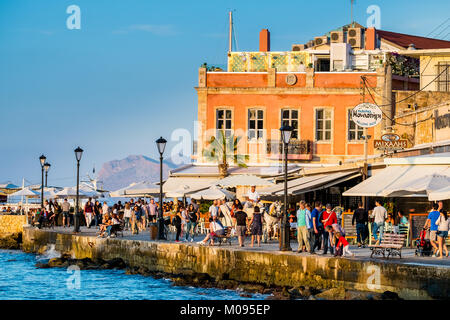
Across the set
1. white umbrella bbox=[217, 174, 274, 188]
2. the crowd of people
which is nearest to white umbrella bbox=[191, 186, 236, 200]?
white umbrella bbox=[217, 174, 274, 188]

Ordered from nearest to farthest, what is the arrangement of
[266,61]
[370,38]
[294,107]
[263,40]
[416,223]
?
[416,223] → [294,107] → [266,61] → [263,40] → [370,38]

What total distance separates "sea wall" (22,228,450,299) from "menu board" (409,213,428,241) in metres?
4.06

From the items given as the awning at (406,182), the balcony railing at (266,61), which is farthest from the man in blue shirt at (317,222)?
the balcony railing at (266,61)

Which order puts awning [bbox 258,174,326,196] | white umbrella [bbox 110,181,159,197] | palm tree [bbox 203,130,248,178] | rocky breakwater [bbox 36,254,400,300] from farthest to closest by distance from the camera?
palm tree [bbox 203,130,248,178] < white umbrella [bbox 110,181,159,197] < awning [bbox 258,174,326,196] < rocky breakwater [bbox 36,254,400,300]

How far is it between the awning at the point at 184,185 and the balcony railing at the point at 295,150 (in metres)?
3.83

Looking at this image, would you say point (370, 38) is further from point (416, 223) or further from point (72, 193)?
point (416, 223)

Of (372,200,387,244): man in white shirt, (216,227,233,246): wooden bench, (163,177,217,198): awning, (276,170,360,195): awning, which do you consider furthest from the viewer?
(163,177,217,198): awning

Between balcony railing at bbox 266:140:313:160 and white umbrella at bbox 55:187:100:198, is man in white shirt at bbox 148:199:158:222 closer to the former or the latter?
white umbrella at bbox 55:187:100:198

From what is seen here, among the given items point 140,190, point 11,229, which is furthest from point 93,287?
point 11,229

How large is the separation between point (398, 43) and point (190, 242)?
3022cm

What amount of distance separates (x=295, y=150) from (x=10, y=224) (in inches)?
691

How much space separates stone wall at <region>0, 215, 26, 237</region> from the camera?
159 feet

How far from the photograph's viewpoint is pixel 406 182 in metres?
23.9
